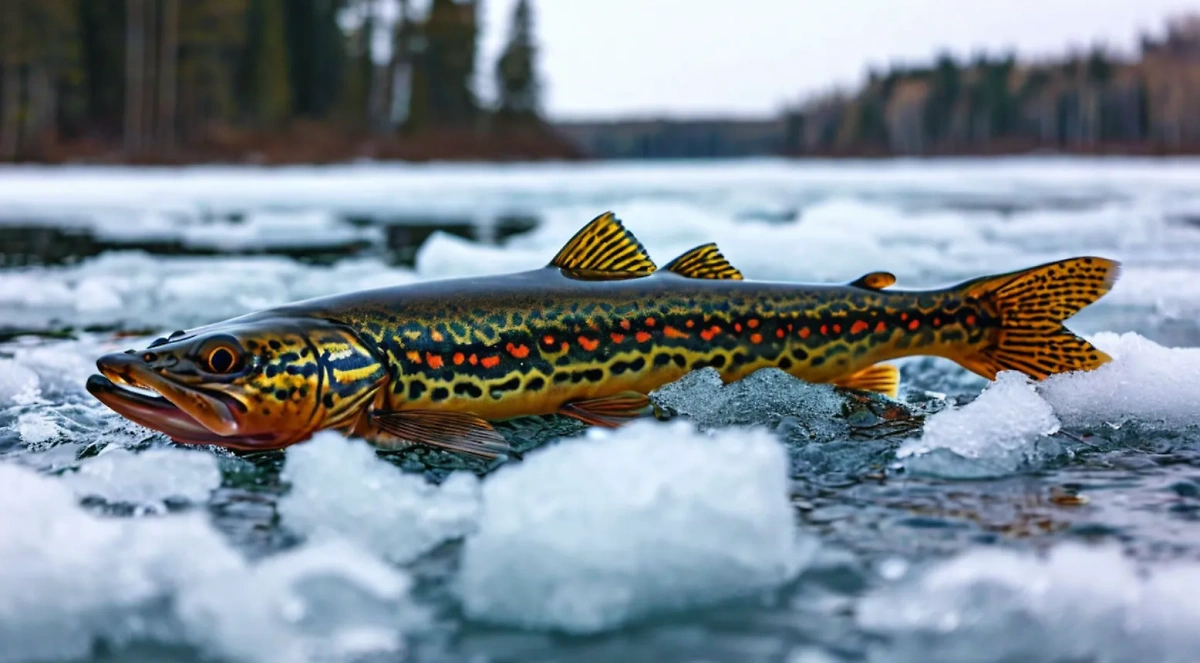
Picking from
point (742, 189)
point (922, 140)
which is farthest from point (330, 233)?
point (922, 140)

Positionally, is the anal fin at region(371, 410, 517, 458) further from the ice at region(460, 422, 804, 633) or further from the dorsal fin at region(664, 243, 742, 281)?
the dorsal fin at region(664, 243, 742, 281)

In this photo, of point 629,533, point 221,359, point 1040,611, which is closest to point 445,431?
point 221,359

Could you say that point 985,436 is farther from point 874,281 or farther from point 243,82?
point 243,82

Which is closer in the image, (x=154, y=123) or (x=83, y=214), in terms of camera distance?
(x=83, y=214)

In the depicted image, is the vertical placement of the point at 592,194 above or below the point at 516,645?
above

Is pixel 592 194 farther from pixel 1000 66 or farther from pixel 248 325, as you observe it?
pixel 1000 66
